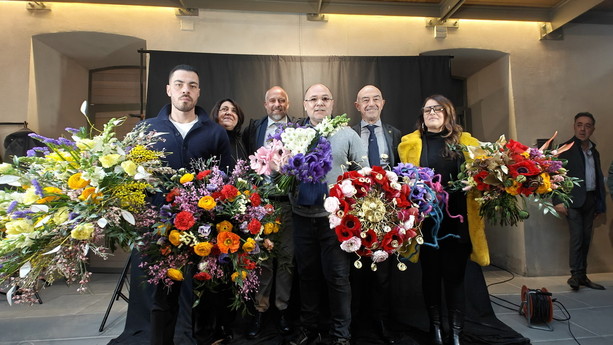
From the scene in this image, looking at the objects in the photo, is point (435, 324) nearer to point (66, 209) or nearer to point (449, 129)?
point (449, 129)

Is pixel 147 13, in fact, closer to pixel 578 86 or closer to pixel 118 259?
pixel 118 259

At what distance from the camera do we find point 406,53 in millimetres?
4227

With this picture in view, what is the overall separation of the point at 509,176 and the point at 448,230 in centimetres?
49

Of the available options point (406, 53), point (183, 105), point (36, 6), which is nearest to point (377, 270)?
point (183, 105)

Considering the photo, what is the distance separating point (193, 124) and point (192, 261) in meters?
0.92

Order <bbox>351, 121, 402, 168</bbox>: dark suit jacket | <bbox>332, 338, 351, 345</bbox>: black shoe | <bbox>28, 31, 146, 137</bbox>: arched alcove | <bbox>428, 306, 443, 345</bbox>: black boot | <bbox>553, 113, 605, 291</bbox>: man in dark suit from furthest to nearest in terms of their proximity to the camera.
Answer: <bbox>28, 31, 146, 137</bbox>: arched alcove, <bbox>553, 113, 605, 291</bbox>: man in dark suit, <bbox>351, 121, 402, 168</bbox>: dark suit jacket, <bbox>428, 306, 443, 345</bbox>: black boot, <bbox>332, 338, 351, 345</bbox>: black shoe

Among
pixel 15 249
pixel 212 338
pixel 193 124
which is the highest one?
pixel 193 124

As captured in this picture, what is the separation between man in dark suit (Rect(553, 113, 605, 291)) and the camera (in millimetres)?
3662

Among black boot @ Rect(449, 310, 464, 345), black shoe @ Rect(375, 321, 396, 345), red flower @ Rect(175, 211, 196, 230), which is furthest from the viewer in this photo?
black shoe @ Rect(375, 321, 396, 345)

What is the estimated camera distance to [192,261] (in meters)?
1.58

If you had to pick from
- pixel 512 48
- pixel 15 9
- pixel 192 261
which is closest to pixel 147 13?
pixel 15 9

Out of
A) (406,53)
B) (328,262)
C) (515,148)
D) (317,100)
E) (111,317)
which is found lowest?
(111,317)

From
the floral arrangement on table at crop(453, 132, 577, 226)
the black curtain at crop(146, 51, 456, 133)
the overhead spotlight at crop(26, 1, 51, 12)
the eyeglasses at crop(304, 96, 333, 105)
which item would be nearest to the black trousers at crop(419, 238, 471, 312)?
the floral arrangement on table at crop(453, 132, 577, 226)

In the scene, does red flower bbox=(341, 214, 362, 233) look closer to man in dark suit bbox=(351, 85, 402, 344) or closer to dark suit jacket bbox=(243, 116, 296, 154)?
man in dark suit bbox=(351, 85, 402, 344)
